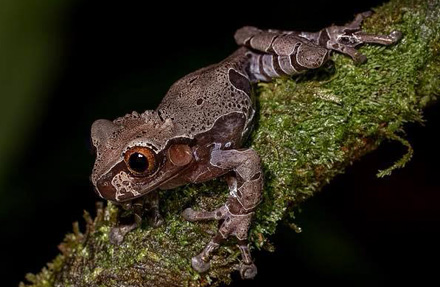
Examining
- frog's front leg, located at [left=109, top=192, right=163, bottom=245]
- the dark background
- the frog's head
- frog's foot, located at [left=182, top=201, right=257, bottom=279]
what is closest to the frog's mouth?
the frog's head

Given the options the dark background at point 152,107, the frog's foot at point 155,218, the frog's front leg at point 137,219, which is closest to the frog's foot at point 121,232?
the frog's front leg at point 137,219

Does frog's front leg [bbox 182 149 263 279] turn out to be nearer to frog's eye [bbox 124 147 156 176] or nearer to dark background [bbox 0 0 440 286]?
frog's eye [bbox 124 147 156 176]

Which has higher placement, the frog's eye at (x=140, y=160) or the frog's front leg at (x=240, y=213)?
the frog's eye at (x=140, y=160)

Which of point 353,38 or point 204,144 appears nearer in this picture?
point 204,144

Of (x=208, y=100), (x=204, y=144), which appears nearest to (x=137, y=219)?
(x=204, y=144)

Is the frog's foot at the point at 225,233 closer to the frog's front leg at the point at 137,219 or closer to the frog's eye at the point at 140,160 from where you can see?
the frog's front leg at the point at 137,219

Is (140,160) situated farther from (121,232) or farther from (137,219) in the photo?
(121,232)
